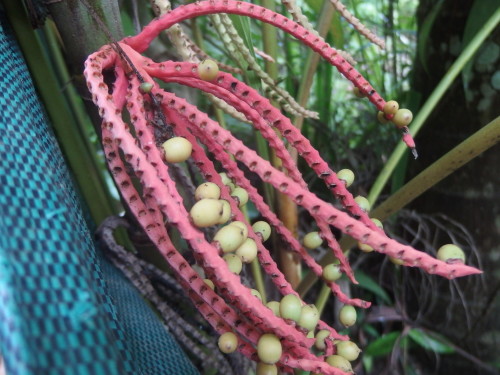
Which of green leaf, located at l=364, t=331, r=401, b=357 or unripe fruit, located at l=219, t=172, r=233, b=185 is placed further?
green leaf, located at l=364, t=331, r=401, b=357

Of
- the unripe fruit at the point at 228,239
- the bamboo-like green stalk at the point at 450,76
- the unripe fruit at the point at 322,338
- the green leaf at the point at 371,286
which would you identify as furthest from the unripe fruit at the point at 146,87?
the green leaf at the point at 371,286

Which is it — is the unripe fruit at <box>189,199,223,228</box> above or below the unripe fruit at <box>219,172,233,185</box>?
above

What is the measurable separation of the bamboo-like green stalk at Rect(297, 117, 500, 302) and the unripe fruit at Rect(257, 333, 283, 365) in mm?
207

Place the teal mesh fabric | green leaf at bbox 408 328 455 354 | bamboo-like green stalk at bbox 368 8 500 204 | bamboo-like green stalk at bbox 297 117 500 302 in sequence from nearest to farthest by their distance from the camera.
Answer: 1. the teal mesh fabric
2. bamboo-like green stalk at bbox 297 117 500 302
3. bamboo-like green stalk at bbox 368 8 500 204
4. green leaf at bbox 408 328 455 354

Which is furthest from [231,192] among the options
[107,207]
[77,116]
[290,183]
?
[77,116]

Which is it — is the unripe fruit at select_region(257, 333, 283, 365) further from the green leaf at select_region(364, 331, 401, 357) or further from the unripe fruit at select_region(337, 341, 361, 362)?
Answer: the green leaf at select_region(364, 331, 401, 357)

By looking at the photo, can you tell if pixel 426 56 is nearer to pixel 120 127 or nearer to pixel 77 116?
pixel 77 116

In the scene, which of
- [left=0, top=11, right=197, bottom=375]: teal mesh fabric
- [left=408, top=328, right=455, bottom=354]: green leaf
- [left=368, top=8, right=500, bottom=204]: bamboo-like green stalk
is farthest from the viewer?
[left=408, top=328, right=455, bottom=354]: green leaf

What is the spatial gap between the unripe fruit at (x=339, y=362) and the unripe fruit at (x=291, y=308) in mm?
57

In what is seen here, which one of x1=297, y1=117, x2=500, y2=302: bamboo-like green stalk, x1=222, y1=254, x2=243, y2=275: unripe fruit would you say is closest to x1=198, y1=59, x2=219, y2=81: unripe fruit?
x1=222, y1=254, x2=243, y2=275: unripe fruit

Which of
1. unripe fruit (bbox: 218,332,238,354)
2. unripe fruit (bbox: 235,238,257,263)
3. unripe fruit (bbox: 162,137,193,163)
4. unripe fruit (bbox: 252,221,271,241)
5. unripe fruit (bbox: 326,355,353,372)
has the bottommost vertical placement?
unripe fruit (bbox: 326,355,353,372)

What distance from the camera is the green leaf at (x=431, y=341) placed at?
2.51 ft

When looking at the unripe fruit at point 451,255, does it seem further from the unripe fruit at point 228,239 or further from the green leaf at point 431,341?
the green leaf at point 431,341

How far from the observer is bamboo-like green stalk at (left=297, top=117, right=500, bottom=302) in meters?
0.38
